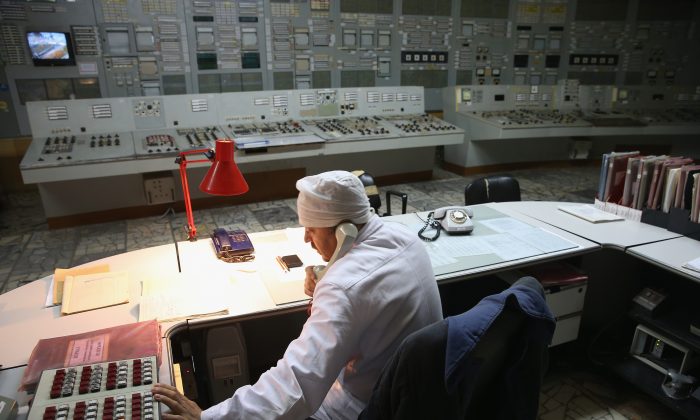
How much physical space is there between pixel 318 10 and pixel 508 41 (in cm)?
287

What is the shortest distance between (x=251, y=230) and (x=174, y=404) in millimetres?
3197

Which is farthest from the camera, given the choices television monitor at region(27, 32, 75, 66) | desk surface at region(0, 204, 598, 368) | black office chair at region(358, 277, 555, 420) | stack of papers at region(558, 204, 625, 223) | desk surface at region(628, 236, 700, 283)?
television monitor at region(27, 32, 75, 66)

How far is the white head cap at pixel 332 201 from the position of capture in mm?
1387

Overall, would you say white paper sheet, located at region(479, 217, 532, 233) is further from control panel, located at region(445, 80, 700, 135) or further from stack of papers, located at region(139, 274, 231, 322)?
control panel, located at region(445, 80, 700, 135)

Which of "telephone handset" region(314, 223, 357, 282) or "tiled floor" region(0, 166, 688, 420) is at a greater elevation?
"telephone handset" region(314, 223, 357, 282)

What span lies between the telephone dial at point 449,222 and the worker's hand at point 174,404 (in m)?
1.41

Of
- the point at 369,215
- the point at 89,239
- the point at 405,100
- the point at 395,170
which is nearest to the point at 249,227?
the point at 89,239

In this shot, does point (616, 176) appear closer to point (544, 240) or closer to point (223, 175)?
point (544, 240)

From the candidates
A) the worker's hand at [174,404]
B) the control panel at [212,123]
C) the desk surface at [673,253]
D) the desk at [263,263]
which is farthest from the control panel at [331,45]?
the worker's hand at [174,404]

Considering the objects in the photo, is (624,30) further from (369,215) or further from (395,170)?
(369,215)

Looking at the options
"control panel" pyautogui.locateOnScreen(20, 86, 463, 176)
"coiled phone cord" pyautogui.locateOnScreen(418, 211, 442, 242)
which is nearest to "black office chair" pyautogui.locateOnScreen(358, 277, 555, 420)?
"coiled phone cord" pyautogui.locateOnScreen(418, 211, 442, 242)

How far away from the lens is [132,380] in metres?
1.27

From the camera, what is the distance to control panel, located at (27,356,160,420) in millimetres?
1148

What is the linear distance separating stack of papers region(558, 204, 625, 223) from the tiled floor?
83cm
